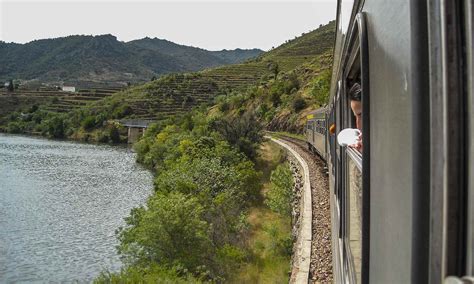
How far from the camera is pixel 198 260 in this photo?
1502cm

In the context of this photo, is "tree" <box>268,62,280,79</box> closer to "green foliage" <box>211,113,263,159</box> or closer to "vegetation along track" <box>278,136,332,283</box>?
"green foliage" <box>211,113,263,159</box>

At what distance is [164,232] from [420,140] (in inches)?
578

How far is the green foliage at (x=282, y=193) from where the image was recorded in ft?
58.9

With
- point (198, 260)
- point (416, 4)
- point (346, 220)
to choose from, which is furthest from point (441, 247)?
point (198, 260)

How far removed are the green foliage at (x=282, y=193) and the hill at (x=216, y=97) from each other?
82.9 feet

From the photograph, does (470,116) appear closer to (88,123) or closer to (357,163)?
(357,163)

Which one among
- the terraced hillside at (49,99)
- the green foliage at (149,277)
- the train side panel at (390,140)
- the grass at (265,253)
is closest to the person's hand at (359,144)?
the train side panel at (390,140)

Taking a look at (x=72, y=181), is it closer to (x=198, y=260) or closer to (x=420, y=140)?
(x=198, y=260)

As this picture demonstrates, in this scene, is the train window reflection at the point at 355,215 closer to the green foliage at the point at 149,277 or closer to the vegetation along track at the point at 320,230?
the vegetation along track at the point at 320,230

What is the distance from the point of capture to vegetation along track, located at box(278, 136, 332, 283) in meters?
8.08

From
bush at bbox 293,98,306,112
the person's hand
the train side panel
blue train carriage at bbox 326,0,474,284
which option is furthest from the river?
blue train carriage at bbox 326,0,474,284

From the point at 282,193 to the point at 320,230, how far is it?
325 inches

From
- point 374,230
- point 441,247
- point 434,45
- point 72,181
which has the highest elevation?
point 434,45

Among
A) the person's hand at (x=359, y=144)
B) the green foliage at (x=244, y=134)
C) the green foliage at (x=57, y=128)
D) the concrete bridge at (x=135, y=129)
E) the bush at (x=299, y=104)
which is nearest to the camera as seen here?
the person's hand at (x=359, y=144)
